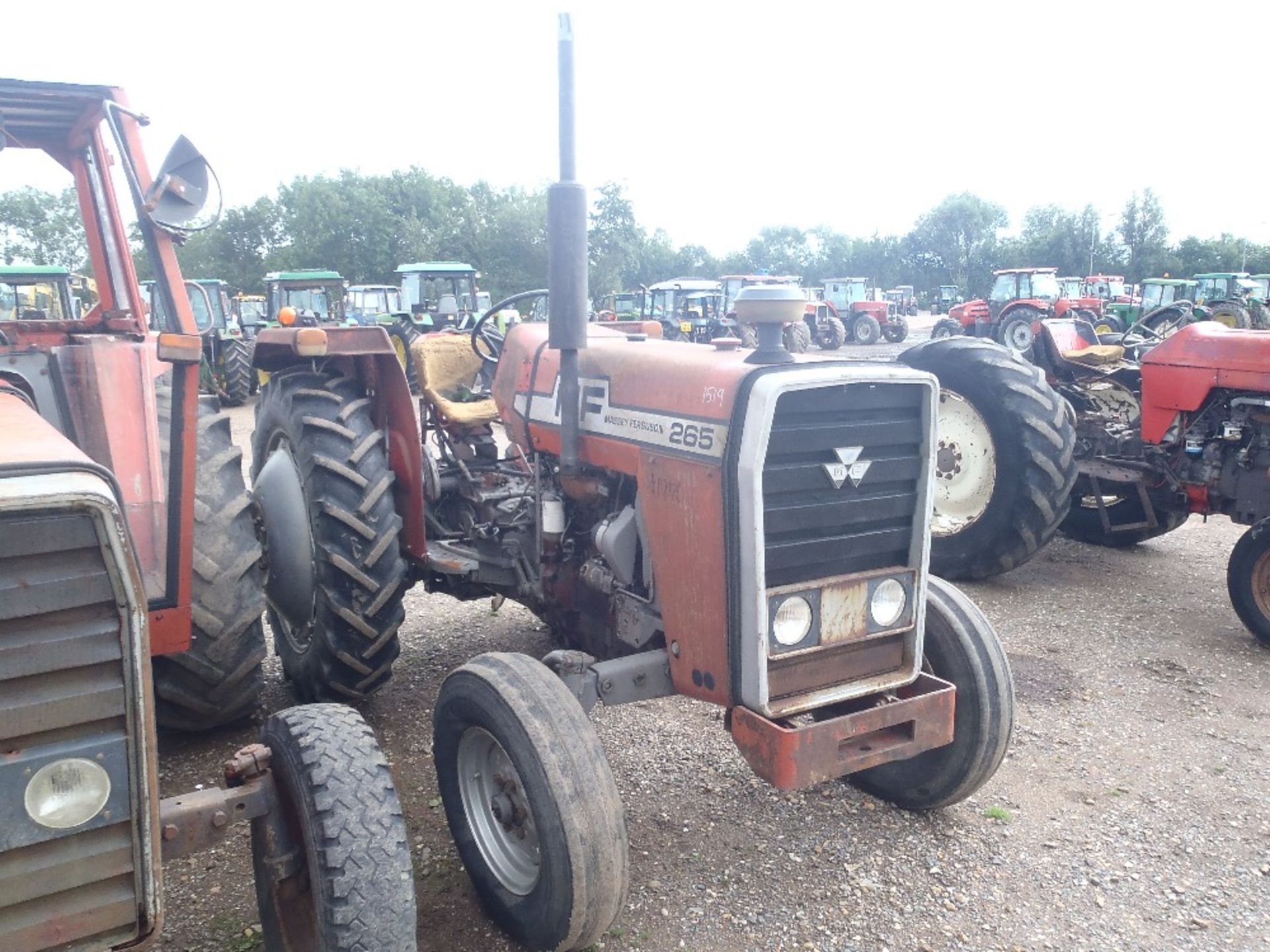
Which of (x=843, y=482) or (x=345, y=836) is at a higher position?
(x=843, y=482)

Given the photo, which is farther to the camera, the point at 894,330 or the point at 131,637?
the point at 894,330

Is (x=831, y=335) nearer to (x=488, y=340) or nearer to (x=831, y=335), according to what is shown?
(x=831, y=335)

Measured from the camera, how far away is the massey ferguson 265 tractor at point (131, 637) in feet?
4.64

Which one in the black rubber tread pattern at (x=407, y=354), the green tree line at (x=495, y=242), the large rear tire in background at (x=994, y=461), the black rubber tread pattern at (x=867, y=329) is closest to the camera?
the black rubber tread pattern at (x=407, y=354)

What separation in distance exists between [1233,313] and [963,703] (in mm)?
14216

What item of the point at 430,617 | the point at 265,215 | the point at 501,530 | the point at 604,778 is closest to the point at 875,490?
the point at 604,778

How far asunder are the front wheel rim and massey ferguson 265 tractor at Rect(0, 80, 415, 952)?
12.7 ft

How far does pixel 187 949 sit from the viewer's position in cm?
248

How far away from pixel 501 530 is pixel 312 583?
2.44ft

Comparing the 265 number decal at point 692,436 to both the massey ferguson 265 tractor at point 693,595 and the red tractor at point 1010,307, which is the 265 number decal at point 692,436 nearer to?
the massey ferguson 265 tractor at point 693,595

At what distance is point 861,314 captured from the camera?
2767 cm

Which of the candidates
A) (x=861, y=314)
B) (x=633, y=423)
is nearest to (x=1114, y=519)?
(x=633, y=423)

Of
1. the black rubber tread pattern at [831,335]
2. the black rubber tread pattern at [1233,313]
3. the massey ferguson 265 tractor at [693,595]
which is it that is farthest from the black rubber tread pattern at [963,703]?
the black rubber tread pattern at [831,335]

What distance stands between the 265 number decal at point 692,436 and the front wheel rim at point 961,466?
3.23 meters
